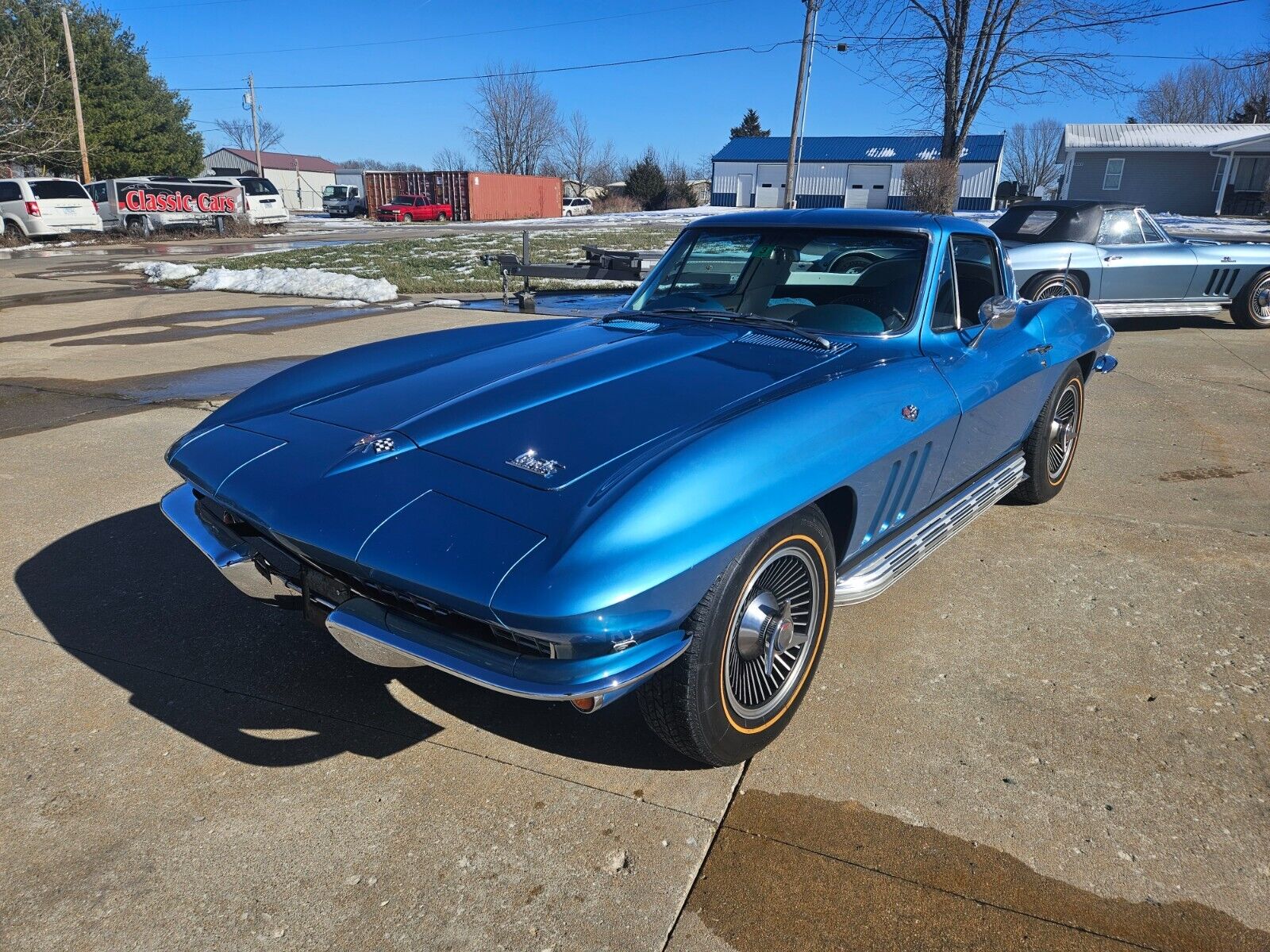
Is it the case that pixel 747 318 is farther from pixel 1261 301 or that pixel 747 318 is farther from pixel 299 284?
pixel 299 284

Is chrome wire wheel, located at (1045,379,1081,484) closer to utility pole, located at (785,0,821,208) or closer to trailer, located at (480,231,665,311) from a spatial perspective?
trailer, located at (480,231,665,311)

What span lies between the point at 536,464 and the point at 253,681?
133 cm

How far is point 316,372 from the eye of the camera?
3.19 metres

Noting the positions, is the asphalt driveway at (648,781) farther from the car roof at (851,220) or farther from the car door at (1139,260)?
the car door at (1139,260)

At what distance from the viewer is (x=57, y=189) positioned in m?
24.8

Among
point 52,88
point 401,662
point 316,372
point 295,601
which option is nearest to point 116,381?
point 316,372

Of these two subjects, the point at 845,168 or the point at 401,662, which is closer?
the point at 401,662

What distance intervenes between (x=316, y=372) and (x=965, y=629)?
8.50 ft

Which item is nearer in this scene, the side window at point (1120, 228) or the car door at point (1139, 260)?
the car door at point (1139, 260)

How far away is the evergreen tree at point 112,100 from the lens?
35.0 m

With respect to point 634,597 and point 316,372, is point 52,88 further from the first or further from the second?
point 634,597

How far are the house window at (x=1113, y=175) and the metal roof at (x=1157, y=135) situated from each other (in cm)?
100

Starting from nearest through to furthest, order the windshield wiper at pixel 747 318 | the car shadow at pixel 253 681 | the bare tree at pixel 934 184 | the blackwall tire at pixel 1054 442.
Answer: the car shadow at pixel 253 681, the windshield wiper at pixel 747 318, the blackwall tire at pixel 1054 442, the bare tree at pixel 934 184

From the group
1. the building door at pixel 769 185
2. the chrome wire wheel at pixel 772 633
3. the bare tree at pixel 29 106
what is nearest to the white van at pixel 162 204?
the bare tree at pixel 29 106
